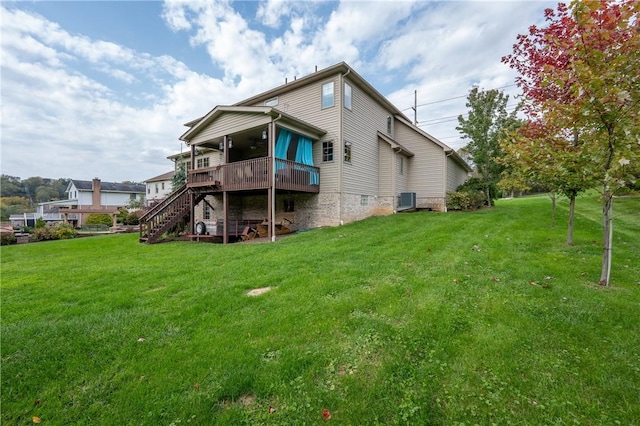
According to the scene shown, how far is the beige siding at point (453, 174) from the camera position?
728 inches

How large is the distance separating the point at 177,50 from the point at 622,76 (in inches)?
694

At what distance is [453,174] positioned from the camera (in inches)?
774

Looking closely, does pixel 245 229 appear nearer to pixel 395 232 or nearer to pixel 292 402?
pixel 395 232

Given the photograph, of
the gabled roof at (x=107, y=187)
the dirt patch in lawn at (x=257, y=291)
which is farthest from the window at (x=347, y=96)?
the gabled roof at (x=107, y=187)

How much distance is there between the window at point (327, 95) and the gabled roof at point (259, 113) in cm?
141

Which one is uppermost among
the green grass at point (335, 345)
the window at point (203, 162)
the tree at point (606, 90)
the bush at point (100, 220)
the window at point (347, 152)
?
the window at point (203, 162)

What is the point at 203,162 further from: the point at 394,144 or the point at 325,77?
the point at 394,144

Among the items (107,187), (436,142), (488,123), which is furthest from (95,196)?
(488,123)

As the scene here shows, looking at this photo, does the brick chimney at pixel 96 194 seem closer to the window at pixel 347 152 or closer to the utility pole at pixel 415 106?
the window at pixel 347 152

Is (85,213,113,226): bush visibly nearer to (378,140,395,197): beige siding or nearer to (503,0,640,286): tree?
(378,140,395,197): beige siding

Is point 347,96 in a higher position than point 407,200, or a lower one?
higher

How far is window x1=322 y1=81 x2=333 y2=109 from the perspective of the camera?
1358 centimetres

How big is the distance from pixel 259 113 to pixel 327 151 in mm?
3880

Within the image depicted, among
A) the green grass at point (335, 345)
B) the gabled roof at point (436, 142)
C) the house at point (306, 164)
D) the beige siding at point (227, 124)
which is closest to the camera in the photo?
the green grass at point (335, 345)
